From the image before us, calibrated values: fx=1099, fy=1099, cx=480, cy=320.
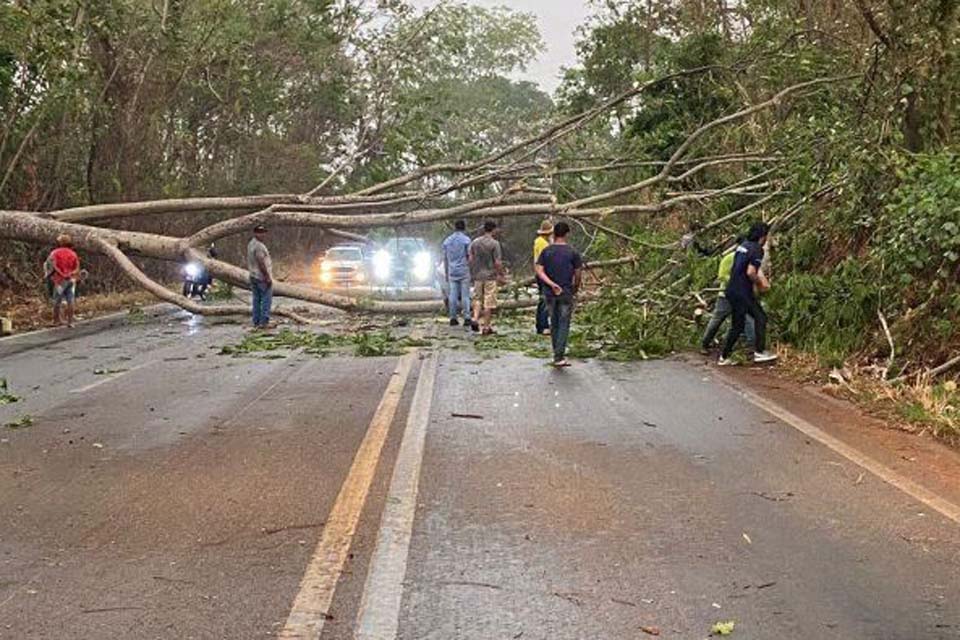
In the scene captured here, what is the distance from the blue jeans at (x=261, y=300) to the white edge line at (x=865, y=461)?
32.3 feet

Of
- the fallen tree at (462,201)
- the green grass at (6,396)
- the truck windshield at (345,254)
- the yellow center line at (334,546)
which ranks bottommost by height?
the green grass at (6,396)

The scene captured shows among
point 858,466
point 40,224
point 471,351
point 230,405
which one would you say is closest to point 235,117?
point 40,224

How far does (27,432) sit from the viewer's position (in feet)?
30.0

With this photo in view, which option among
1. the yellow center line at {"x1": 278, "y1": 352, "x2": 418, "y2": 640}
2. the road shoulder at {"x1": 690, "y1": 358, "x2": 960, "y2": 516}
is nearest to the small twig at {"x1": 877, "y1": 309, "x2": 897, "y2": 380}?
the road shoulder at {"x1": 690, "y1": 358, "x2": 960, "y2": 516}

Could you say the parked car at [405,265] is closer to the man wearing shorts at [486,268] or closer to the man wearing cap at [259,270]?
the man wearing cap at [259,270]

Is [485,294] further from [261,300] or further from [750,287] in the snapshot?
[750,287]

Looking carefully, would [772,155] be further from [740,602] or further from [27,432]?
[740,602]

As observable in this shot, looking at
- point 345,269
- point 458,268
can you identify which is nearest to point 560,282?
point 458,268

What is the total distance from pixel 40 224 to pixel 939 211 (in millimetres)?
15339

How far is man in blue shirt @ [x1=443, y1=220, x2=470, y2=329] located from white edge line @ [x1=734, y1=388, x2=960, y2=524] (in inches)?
327

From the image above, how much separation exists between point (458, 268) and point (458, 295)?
69 centimetres

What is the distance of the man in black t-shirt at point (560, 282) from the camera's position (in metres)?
13.0

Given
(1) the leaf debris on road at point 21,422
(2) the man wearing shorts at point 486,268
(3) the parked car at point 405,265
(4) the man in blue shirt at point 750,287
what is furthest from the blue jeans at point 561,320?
(3) the parked car at point 405,265

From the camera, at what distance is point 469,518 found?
20.2ft
